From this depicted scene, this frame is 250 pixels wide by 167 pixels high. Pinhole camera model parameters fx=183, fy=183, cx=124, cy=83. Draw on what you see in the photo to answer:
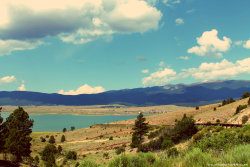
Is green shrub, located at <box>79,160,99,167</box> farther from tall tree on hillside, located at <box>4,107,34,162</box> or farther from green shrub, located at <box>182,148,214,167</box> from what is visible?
tall tree on hillside, located at <box>4,107,34,162</box>

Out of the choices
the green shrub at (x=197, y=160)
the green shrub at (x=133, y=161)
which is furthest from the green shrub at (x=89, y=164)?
the green shrub at (x=197, y=160)

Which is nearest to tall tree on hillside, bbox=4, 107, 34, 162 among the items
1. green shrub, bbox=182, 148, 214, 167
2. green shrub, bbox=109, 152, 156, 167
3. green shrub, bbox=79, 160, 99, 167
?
green shrub, bbox=79, 160, 99, 167

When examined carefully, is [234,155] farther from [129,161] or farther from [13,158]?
[13,158]

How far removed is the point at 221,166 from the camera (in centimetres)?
609

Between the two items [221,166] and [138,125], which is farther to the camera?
[138,125]

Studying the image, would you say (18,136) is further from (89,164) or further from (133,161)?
(133,161)

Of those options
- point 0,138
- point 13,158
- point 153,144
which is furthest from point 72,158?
point 153,144

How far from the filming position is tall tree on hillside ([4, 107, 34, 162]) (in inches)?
1529

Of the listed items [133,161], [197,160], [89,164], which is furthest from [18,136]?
[197,160]

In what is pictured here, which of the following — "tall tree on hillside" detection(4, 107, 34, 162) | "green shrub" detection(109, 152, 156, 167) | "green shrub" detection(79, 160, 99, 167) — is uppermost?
"green shrub" detection(109, 152, 156, 167)

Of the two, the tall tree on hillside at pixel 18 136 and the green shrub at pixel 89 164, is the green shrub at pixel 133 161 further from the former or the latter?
the tall tree on hillside at pixel 18 136

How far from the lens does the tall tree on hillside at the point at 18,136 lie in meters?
38.8

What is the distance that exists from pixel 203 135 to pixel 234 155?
20.8 meters

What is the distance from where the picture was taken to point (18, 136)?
40281 millimetres
